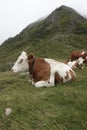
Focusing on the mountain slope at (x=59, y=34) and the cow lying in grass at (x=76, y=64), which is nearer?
the cow lying in grass at (x=76, y=64)

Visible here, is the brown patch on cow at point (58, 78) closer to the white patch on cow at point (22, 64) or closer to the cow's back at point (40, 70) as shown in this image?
the cow's back at point (40, 70)

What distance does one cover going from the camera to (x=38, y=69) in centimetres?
1852

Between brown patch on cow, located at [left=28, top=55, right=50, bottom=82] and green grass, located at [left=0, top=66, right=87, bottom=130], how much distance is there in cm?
125

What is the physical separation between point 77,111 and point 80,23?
350 ft

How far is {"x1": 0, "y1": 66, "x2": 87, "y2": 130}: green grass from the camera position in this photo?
1342 cm

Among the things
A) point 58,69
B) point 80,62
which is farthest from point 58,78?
point 80,62

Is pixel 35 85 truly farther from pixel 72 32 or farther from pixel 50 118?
pixel 72 32

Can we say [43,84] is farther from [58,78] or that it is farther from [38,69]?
[58,78]

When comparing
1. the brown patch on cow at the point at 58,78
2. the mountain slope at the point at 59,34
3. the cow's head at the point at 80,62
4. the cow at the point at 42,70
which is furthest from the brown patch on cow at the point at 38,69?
the mountain slope at the point at 59,34

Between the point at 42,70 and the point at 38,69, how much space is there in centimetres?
20

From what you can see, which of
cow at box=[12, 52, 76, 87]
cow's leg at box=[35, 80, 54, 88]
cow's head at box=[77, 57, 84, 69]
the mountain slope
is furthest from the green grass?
the mountain slope

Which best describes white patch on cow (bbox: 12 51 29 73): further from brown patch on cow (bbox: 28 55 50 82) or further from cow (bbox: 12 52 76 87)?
brown patch on cow (bbox: 28 55 50 82)

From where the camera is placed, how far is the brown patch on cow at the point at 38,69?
60.4 ft

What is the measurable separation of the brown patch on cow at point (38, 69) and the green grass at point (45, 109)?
4.09 feet
